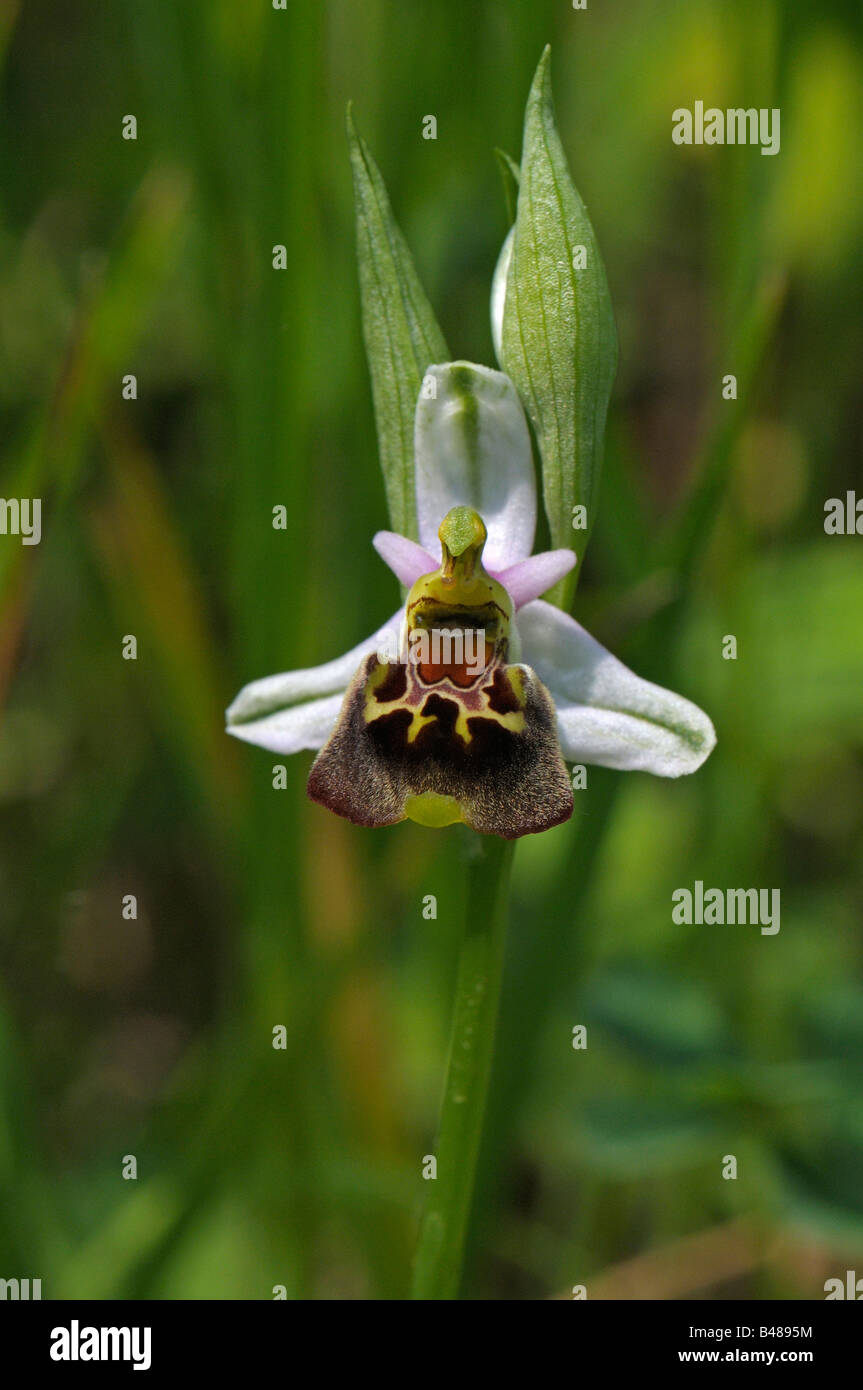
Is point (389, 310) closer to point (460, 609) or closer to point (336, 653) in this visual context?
point (460, 609)

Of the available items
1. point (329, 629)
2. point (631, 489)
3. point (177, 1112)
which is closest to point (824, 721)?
point (631, 489)

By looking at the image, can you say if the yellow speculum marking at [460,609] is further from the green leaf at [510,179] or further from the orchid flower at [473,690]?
the green leaf at [510,179]

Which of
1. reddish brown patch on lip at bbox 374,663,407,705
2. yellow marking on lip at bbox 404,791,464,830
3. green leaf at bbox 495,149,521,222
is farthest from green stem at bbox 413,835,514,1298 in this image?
green leaf at bbox 495,149,521,222

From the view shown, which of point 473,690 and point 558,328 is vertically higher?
point 558,328

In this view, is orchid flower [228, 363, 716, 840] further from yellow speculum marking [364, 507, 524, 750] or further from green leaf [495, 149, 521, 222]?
green leaf [495, 149, 521, 222]

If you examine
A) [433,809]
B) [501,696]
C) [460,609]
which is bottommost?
[433,809]

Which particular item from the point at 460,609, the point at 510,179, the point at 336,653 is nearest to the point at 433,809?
the point at 460,609
